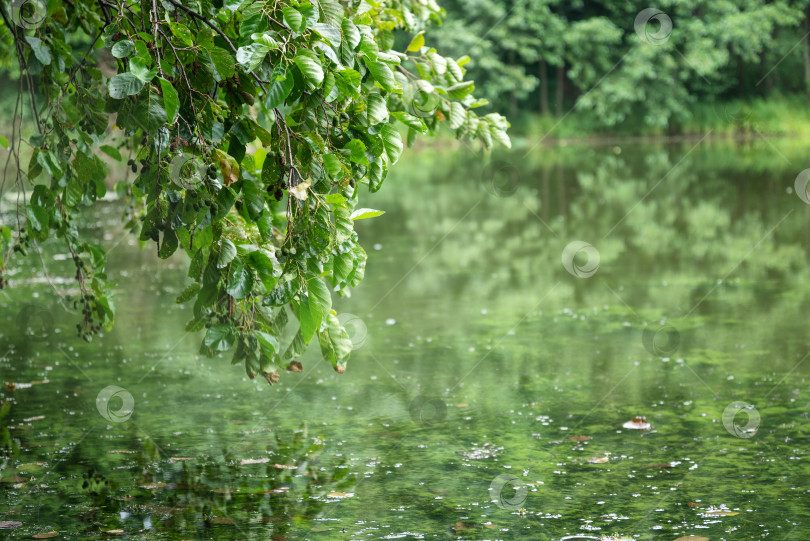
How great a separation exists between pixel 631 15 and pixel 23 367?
3611 cm

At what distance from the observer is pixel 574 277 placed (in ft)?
35.7

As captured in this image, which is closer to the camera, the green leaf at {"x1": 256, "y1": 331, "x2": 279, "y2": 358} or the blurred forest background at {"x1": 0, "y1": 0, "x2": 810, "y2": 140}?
the green leaf at {"x1": 256, "y1": 331, "x2": 279, "y2": 358}

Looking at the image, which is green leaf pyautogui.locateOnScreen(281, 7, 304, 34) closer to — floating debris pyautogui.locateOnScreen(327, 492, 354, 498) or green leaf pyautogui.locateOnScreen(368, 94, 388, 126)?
green leaf pyautogui.locateOnScreen(368, 94, 388, 126)

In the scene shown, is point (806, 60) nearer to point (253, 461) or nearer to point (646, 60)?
point (646, 60)

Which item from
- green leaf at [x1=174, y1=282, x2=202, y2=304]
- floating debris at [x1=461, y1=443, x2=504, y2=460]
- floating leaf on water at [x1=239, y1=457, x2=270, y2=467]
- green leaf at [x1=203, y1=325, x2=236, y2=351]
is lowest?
green leaf at [x1=203, y1=325, x2=236, y2=351]

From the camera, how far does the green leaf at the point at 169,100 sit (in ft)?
10.8

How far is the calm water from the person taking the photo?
4.61m

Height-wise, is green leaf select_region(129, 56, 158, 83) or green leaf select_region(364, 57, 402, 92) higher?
green leaf select_region(364, 57, 402, 92)

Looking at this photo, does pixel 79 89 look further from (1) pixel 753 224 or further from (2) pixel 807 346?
(1) pixel 753 224
